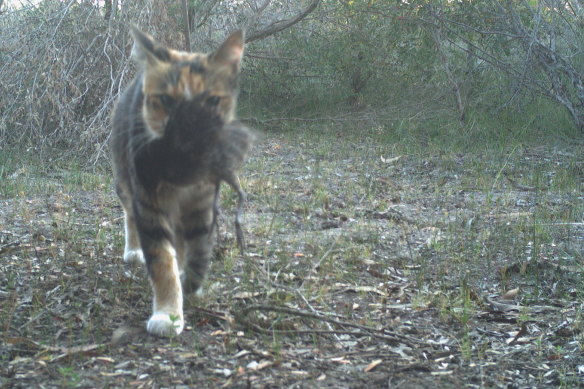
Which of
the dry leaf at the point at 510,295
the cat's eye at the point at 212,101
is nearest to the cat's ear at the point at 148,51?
the cat's eye at the point at 212,101

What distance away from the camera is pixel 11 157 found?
836 centimetres

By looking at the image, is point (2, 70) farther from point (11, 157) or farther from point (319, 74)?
point (319, 74)

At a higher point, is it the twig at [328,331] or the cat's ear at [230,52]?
the cat's ear at [230,52]

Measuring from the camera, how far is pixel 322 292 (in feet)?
14.4

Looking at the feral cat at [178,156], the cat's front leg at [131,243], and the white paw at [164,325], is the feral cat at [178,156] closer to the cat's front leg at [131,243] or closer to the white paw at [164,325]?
the white paw at [164,325]

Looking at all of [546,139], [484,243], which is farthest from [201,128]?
[546,139]

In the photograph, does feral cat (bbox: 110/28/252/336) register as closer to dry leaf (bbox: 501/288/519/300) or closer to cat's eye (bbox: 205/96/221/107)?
cat's eye (bbox: 205/96/221/107)

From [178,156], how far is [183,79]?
435 mm

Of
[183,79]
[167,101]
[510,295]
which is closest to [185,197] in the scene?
[167,101]

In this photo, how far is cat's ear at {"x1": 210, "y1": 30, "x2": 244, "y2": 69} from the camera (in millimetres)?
3791

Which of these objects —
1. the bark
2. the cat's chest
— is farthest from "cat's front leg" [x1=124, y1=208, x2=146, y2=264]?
the bark

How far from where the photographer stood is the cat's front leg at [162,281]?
370 centimetres

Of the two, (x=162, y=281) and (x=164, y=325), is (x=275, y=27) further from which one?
(x=164, y=325)

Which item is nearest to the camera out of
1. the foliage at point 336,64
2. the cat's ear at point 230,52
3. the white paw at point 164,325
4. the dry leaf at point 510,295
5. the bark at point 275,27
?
the white paw at point 164,325
